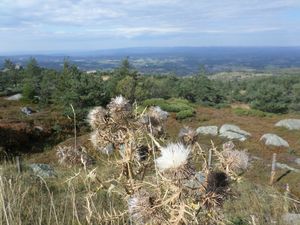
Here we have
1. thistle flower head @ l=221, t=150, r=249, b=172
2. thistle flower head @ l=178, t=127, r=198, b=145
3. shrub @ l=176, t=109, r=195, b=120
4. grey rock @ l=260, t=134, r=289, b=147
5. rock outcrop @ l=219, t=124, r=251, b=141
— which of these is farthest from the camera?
shrub @ l=176, t=109, r=195, b=120

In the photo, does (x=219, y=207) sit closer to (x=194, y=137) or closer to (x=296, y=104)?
(x=194, y=137)

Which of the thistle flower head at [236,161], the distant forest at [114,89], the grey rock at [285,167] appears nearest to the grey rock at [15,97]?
the distant forest at [114,89]

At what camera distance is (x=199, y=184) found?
49.4 inches

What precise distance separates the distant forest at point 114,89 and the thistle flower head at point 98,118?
93.0 feet

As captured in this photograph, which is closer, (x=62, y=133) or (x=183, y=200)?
(x=183, y=200)

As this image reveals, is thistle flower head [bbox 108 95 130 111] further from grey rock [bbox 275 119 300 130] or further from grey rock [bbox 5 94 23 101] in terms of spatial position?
grey rock [bbox 5 94 23 101]

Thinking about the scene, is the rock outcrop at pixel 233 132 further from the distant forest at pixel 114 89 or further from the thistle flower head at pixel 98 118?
the thistle flower head at pixel 98 118

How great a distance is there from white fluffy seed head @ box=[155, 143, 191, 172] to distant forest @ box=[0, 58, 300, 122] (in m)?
28.9

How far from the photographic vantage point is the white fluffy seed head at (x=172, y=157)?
1.14 meters

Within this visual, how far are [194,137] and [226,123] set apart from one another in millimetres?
31095

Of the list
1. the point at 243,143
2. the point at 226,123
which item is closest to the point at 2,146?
the point at 243,143

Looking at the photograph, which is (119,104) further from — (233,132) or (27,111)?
(27,111)

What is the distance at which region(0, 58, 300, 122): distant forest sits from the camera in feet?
109

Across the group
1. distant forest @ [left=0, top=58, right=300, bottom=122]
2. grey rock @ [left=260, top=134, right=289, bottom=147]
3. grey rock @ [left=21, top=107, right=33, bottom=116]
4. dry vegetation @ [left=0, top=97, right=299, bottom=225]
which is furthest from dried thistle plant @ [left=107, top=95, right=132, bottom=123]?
grey rock @ [left=21, top=107, right=33, bottom=116]
